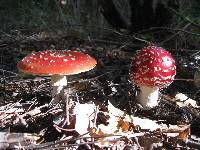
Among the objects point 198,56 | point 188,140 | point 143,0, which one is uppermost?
point 143,0

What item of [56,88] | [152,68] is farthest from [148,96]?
[56,88]

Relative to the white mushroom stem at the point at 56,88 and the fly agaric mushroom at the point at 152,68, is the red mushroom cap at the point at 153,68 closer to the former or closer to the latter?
the fly agaric mushroom at the point at 152,68

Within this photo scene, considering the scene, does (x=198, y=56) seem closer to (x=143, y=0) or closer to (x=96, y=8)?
(x=143, y=0)

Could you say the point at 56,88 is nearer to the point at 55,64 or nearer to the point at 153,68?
the point at 55,64

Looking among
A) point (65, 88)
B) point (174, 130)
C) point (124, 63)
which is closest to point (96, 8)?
point (124, 63)

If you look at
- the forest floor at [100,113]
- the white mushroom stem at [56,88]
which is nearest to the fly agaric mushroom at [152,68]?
the forest floor at [100,113]

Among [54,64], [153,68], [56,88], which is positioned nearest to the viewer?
[54,64]
